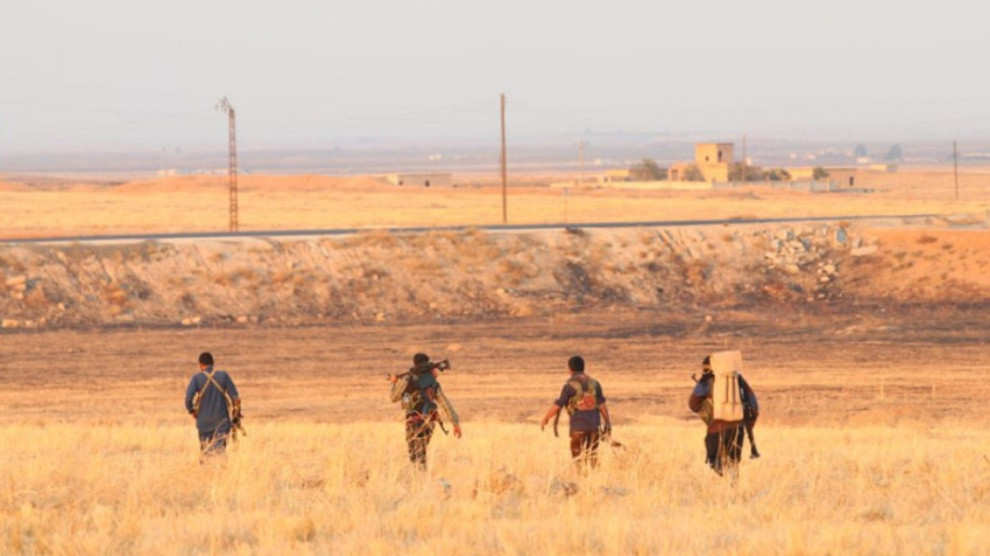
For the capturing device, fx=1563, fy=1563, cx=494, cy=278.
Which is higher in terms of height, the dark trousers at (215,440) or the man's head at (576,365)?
the man's head at (576,365)

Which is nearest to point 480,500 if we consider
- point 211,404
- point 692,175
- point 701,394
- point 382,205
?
point 701,394

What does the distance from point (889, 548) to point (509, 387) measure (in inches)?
809

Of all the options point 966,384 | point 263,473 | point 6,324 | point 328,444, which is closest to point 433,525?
point 263,473

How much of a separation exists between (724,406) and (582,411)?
1472mm

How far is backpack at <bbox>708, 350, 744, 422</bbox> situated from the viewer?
43.8 feet

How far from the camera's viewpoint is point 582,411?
47.0 ft

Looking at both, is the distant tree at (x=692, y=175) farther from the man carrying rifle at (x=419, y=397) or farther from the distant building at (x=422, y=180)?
the man carrying rifle at (x=419, y=397)

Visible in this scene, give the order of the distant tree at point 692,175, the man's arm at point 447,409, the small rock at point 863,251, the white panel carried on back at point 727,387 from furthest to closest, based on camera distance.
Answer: the distant tree at point 692,175 < the small rock at point 863,251 < the man's arm at point 447,409 < the white panel carried on back at point 727,387

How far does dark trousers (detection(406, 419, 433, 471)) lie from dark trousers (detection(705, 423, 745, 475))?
275 cm

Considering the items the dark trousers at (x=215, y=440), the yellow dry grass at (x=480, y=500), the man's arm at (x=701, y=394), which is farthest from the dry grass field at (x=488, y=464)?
the man's arm at (x=701, y=394)

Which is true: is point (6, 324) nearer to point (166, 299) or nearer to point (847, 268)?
point (166, 299)

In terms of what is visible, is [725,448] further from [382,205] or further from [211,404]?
[382,205]

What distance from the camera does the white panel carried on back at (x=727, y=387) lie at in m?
13.3

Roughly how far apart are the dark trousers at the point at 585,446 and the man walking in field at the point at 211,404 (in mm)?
3348
